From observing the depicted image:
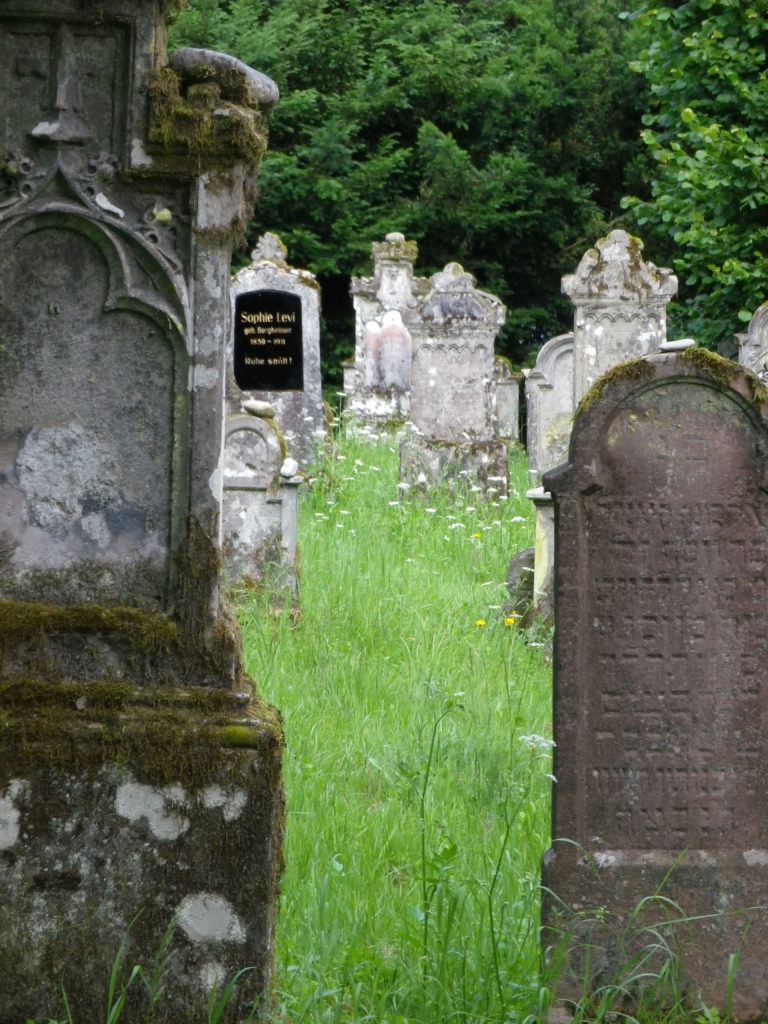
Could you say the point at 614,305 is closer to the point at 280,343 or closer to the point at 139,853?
the point at 280,343

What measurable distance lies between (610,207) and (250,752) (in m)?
23.2

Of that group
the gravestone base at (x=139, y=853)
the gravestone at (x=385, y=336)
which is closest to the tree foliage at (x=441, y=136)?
the gravestone at (x=385, y=336)

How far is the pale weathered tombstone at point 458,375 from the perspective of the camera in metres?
12.3

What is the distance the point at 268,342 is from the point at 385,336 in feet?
11.6

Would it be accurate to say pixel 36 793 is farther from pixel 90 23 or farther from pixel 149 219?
pixel 90 23

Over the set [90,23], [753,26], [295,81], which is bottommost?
[90,23]

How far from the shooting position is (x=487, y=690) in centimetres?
613

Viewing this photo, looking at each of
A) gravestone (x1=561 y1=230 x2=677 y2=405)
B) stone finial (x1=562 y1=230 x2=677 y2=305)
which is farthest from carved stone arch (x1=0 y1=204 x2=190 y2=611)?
stone finial (x1=562 y1=230 x2=677 y2=305)

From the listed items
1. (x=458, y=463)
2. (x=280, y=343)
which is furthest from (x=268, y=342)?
(x=458, y=463)

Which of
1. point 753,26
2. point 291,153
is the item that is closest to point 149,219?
point 753,26

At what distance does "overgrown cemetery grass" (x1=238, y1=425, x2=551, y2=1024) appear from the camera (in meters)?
3.62

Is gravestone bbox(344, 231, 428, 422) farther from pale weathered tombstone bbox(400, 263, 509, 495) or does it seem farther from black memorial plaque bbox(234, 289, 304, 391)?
pale weathered tombstone bbox(400, 263, 509, 495)

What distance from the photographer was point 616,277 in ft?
38.4

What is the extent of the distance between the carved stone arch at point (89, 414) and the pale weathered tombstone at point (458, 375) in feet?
28.7
